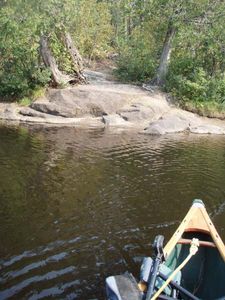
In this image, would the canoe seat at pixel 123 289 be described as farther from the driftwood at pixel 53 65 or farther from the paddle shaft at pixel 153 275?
the driftwood at pixel 53 65

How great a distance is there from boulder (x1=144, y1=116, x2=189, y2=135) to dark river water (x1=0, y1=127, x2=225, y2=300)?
249 centimetres

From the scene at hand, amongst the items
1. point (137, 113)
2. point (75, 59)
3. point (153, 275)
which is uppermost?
point (75, 59)

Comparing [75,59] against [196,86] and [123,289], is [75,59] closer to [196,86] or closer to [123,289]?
[196,86]

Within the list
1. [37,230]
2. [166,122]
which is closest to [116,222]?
[37,230]

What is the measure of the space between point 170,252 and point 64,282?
2.40m

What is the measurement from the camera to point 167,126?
86.0ft

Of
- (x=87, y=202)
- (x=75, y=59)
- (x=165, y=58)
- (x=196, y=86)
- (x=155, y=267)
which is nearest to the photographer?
(x=155, y=267)

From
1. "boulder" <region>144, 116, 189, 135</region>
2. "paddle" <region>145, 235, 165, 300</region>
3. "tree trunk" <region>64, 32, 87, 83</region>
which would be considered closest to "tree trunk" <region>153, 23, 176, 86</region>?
"tree trunk" <region>64, 32, 87, 83</region>

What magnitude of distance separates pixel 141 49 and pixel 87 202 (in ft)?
72.8

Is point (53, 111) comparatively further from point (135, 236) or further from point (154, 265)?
point (154, 265)

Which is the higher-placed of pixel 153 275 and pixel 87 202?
pixel 153 275

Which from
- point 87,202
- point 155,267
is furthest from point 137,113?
point 155,267

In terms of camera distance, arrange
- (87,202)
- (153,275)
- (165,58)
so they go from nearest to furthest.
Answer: (153,275) < (87,202) < (165,58)

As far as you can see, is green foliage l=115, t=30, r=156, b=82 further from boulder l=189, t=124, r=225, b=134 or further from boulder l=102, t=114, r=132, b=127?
boulder l=189, t=124, r=225, b=134
